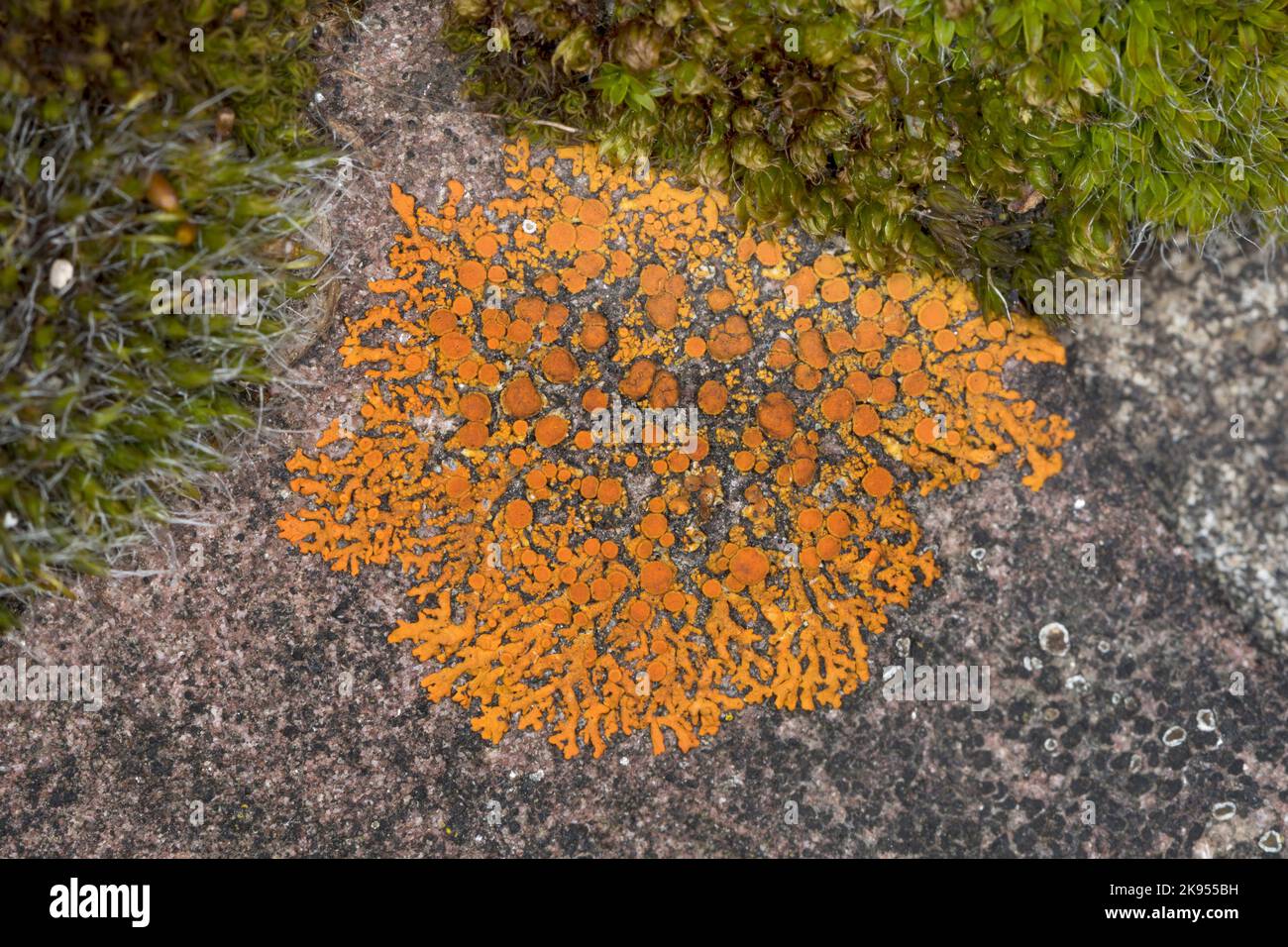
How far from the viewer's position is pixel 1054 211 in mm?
2289

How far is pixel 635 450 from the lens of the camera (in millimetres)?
2291

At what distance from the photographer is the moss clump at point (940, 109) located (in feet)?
6.49

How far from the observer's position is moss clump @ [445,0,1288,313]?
1.98 m

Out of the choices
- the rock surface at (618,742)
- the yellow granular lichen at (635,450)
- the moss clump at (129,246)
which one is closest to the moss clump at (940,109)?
the yellow granular lichen at (635,450)

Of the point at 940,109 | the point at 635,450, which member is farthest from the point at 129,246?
the point at 940,109

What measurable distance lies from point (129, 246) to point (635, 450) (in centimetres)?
127

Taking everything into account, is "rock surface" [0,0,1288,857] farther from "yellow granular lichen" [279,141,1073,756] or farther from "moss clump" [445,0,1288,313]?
"moss clump" [445,0,1288,313]

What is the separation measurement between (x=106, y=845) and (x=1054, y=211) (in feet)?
10.0

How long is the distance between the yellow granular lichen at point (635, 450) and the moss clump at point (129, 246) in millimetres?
298

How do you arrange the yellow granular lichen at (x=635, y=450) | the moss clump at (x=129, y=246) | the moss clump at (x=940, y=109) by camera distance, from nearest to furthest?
the moss clump at (x=129, y=246) < the moss clump at (x=940, y=109) < the yellow granular lichen at (x=635, y=450)

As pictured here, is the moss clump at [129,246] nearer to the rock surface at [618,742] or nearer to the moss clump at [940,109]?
the rock surface at [618,742]

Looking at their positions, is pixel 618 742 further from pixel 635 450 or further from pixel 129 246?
pixel 129 246

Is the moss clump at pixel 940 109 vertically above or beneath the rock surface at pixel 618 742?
above

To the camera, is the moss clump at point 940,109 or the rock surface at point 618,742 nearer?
the moss clump at point 940,109
